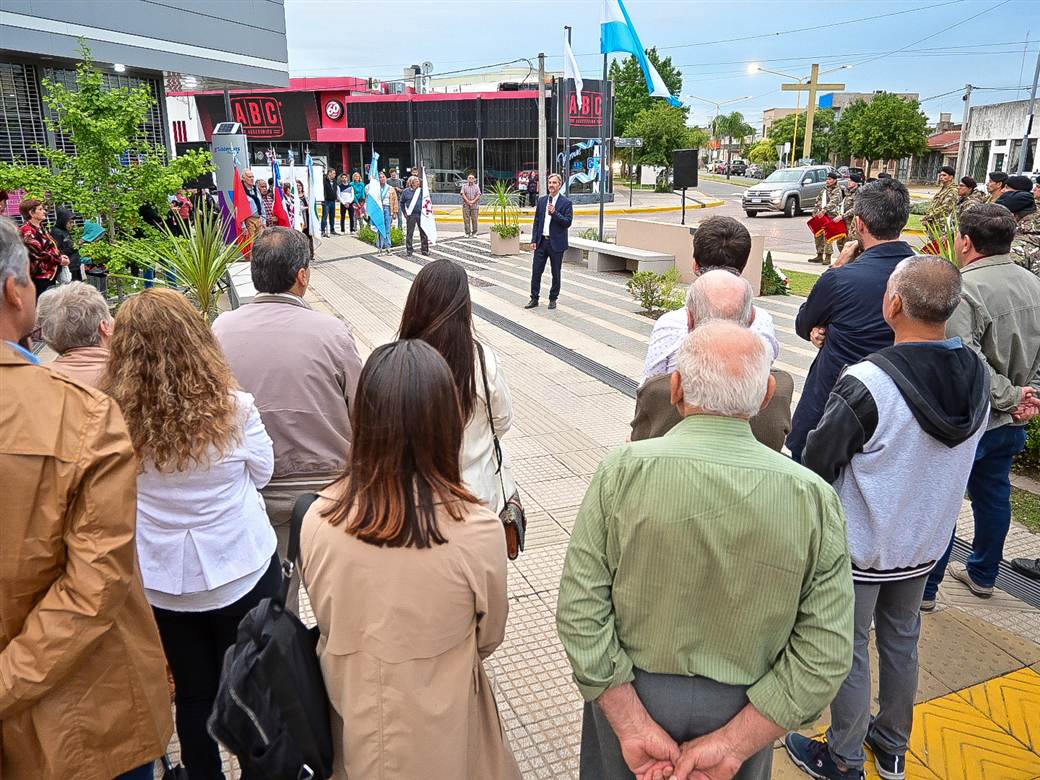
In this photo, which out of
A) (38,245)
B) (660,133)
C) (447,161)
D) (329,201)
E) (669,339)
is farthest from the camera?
(660,133)

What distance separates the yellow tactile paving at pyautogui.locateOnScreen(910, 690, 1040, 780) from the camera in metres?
2.79

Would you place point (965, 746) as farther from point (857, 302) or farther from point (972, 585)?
point (857, 302)

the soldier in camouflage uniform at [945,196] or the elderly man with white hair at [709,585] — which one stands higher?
the soldier in camouflage uniform at [945,196]

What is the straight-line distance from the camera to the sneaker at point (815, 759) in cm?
265

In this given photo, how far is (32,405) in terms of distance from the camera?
63.0 inches

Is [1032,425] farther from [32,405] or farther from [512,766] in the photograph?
[32,405]

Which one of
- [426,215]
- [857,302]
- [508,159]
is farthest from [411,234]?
[508,159]

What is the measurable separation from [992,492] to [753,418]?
1910 millimetres

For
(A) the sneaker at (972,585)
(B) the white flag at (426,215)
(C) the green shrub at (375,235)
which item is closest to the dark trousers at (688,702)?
(A) the sneaker at (972,585)

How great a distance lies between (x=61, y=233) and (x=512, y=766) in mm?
9573

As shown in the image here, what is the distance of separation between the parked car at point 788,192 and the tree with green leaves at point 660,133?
56.1ft

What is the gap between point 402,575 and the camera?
1.66 meters

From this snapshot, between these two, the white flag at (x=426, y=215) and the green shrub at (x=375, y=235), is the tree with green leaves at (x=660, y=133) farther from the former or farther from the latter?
the white flag at (x=426, y=215)

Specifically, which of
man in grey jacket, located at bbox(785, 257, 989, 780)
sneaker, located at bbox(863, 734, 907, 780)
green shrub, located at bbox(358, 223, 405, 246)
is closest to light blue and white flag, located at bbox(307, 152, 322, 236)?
green shrub, located at bbox(358, 223, 405, 246)
